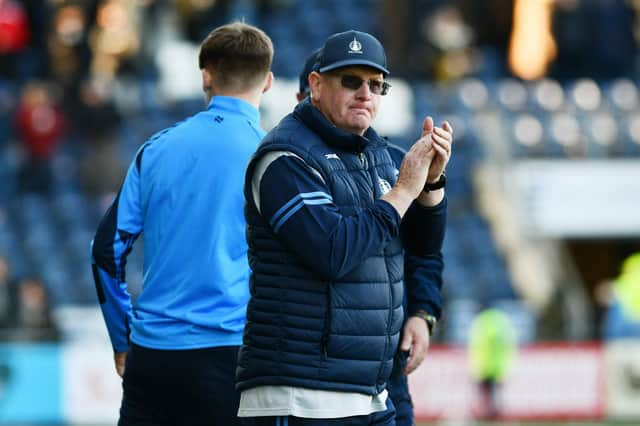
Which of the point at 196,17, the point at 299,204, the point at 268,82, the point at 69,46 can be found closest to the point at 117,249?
the point at 268,82

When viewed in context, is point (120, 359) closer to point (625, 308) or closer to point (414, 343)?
point (414, 343)

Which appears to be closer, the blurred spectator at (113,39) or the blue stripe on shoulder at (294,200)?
the blue stripe on shoulder at (294,200)

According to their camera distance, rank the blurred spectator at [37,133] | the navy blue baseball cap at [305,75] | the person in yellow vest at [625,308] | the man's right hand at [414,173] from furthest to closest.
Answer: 1. the person in yellow vest at [625,308]
2. the blurred spectator at [37,133]
3. the navy blue baseball cap at [305,75]
4. the man's right hand at [414,173]

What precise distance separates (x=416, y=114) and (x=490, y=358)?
15.7 ft

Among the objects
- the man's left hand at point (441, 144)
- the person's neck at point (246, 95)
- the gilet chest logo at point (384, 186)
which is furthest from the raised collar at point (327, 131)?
the person's neck at point (246, 95)

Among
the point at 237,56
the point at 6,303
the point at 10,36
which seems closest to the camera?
the point at 237,56

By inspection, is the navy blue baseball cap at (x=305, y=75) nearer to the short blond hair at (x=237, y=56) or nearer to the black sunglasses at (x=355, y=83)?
the short blond hair at (x=237, y=56)

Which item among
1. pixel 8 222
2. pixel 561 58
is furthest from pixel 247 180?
pixel 561 58

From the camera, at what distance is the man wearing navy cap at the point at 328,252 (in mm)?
4660

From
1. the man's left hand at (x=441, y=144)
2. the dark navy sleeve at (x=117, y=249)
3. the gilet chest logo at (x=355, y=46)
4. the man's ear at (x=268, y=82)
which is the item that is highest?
the man's ear at (x=268, y=82)

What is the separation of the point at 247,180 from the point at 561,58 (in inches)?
790

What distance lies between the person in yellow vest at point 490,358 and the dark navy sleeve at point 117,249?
12748 mm

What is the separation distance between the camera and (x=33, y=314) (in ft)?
57.0

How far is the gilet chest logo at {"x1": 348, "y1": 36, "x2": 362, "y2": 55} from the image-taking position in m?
4.79
